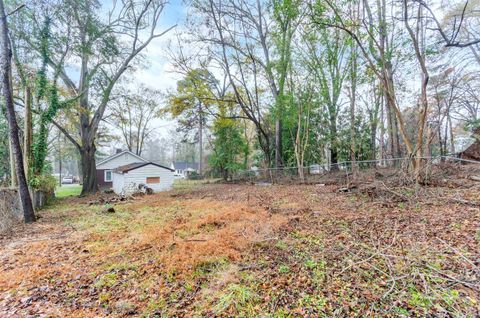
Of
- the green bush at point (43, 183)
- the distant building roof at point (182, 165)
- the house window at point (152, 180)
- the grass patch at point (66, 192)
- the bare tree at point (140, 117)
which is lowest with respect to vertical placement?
the grass patch at point (66, 192)

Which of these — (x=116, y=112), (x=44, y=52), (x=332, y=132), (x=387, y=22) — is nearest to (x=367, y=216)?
(x=387, y=22)

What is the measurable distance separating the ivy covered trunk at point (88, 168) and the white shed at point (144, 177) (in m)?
1.45

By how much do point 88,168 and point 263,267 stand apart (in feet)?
45.0

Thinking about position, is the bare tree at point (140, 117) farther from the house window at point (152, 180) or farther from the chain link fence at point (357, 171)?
the chain link fence at point (357, 171)

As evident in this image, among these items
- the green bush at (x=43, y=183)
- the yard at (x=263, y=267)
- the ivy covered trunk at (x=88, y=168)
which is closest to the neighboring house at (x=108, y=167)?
the ivy covered trunk at (x=88, y=168)

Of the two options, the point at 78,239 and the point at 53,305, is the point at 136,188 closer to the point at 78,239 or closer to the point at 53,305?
the point at 78,239

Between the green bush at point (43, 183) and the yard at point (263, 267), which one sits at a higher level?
the green bush at point (43, 183)

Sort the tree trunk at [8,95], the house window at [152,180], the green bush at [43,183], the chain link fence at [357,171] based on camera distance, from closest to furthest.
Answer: the tree trunk at [8,95] < the chain link fence at [357,171] < the green bush at [43,183] < the house window at [152,180]

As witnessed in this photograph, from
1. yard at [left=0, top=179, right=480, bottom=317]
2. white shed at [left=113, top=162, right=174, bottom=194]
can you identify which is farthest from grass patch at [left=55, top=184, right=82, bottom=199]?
yard at [left=0, top=179, right=480, bottom=317]

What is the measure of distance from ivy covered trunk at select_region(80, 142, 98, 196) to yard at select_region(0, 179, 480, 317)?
29.8ft

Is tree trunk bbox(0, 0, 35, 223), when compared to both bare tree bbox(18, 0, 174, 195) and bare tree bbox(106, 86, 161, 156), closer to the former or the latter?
bare tree bbox(18, 0, 174, 195)

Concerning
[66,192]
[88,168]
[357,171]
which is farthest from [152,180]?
[357,171]

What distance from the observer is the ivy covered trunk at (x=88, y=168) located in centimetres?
1243

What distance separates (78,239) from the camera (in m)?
4.24
